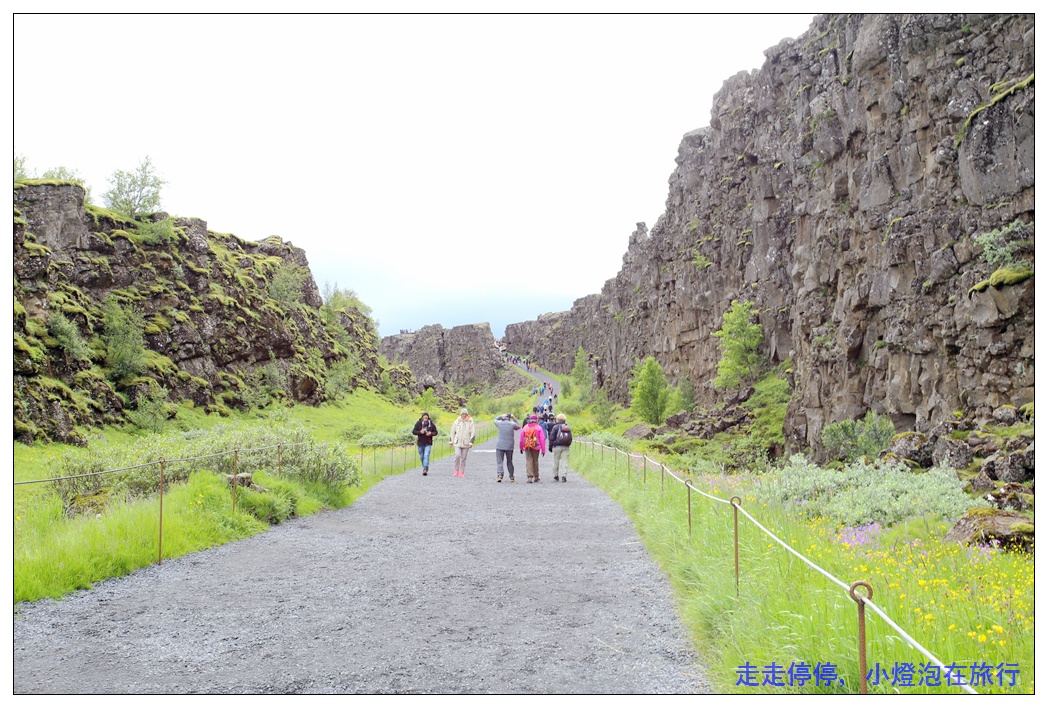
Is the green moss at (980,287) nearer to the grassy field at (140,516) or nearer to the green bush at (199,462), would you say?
the grassy field at (140,516)

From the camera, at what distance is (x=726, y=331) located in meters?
65.3

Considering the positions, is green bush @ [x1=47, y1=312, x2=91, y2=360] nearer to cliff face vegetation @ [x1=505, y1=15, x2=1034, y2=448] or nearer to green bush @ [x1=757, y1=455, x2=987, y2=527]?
green bush @ [x1=757, y1=455, x2=987, y2=527]

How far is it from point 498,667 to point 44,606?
16.7ft

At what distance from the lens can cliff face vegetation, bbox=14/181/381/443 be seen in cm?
3994

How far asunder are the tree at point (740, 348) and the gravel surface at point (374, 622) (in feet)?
185

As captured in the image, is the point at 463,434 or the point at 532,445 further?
the point at 463,434

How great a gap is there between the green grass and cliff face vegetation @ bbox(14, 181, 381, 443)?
1410 inches

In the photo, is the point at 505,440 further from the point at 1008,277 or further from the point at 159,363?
the point at 159,363

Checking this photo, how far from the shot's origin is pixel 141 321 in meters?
52.7

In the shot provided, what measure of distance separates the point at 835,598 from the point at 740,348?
204 feet

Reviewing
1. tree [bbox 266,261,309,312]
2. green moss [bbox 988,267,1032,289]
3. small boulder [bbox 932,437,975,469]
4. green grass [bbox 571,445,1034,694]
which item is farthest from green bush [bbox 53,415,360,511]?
tree [bbox 266,261,309,312]

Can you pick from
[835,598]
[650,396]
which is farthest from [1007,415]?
[650,396]

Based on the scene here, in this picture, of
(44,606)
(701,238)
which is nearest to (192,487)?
(44,606)

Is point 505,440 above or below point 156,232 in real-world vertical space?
below
